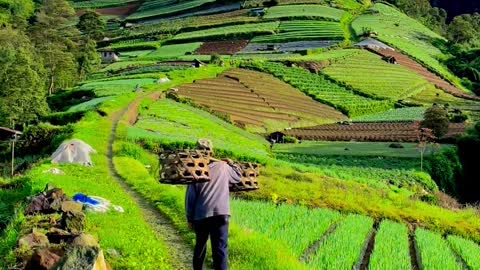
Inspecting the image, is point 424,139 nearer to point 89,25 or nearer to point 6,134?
point 6,134

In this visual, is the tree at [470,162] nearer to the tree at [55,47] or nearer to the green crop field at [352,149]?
the green crop field at [352,149]

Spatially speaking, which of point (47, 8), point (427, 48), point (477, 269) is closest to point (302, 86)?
point (47, 8)

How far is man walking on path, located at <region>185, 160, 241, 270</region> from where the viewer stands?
9.19 metres

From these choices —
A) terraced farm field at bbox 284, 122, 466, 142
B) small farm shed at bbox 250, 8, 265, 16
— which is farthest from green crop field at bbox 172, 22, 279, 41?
terraced farm field at bbox 284, 122, 466, 142

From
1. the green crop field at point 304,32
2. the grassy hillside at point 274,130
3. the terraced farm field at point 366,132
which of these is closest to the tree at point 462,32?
the grassy hillside at point 274,130

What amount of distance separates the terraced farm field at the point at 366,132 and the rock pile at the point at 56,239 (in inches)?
1474

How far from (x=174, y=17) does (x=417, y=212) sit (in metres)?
113

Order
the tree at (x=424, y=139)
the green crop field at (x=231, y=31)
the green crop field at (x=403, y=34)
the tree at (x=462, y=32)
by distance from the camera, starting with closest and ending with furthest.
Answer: the tree at (x=424, y=139), the green crop field at (x=403, y=34), the green crop field at (x=231, y=31), the tree at (x=462, y=32)

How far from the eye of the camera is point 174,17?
131m

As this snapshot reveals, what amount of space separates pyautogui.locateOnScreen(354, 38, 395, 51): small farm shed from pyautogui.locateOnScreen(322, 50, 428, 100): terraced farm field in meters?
5.10

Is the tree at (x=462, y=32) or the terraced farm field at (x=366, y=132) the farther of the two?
the tree at (x=462, y=32)

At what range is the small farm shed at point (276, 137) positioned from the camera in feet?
167

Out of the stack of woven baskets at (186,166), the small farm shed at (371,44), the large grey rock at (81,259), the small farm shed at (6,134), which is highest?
the stack of woven baskets at (186,166)

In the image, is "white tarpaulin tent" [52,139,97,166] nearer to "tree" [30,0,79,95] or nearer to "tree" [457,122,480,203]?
"tree" [457,122,480,203]
